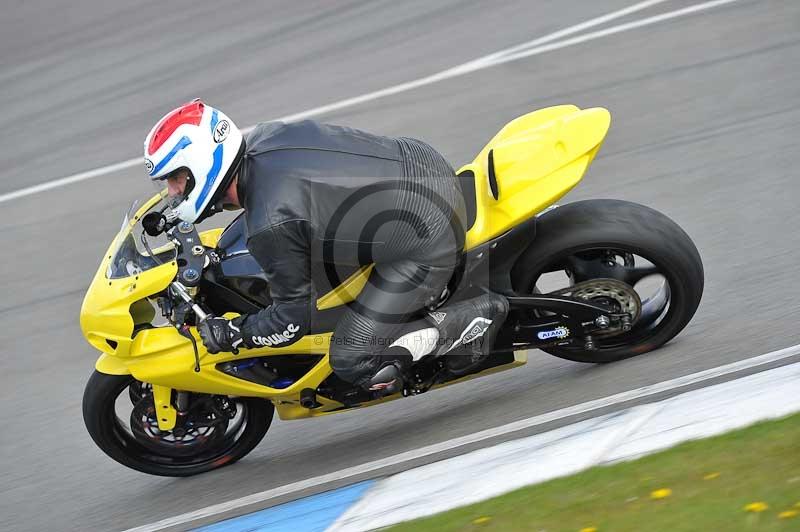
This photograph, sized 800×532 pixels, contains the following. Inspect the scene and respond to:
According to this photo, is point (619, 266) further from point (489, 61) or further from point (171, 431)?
point (489, 61)

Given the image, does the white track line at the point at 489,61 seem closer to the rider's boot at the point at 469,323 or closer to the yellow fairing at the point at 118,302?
the yellow fairing at the point at 118,302

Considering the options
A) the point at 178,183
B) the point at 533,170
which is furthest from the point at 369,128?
the point at 178,183

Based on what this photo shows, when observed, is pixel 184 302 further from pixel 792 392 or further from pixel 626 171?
pixel 626 171

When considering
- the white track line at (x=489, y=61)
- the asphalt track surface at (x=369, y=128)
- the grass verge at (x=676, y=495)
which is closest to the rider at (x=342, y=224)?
the asphalt track surface at (x=369, y=128)

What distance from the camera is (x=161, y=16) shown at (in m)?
11.5

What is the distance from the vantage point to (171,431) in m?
5.30

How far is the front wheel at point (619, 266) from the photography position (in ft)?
16.1

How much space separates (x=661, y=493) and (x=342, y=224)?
1.70 metres

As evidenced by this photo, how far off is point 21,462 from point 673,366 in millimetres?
3479

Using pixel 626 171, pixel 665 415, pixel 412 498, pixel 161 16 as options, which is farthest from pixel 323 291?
pixel 161 16

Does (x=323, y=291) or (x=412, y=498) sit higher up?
(x=323, y=291)

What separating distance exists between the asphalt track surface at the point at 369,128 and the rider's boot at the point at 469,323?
18.8 inches

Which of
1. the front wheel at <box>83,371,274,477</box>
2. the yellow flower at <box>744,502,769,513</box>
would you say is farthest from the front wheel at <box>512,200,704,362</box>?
the front wheel at <box>83,371,274,477</box>

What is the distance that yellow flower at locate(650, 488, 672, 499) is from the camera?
399 centimetres
